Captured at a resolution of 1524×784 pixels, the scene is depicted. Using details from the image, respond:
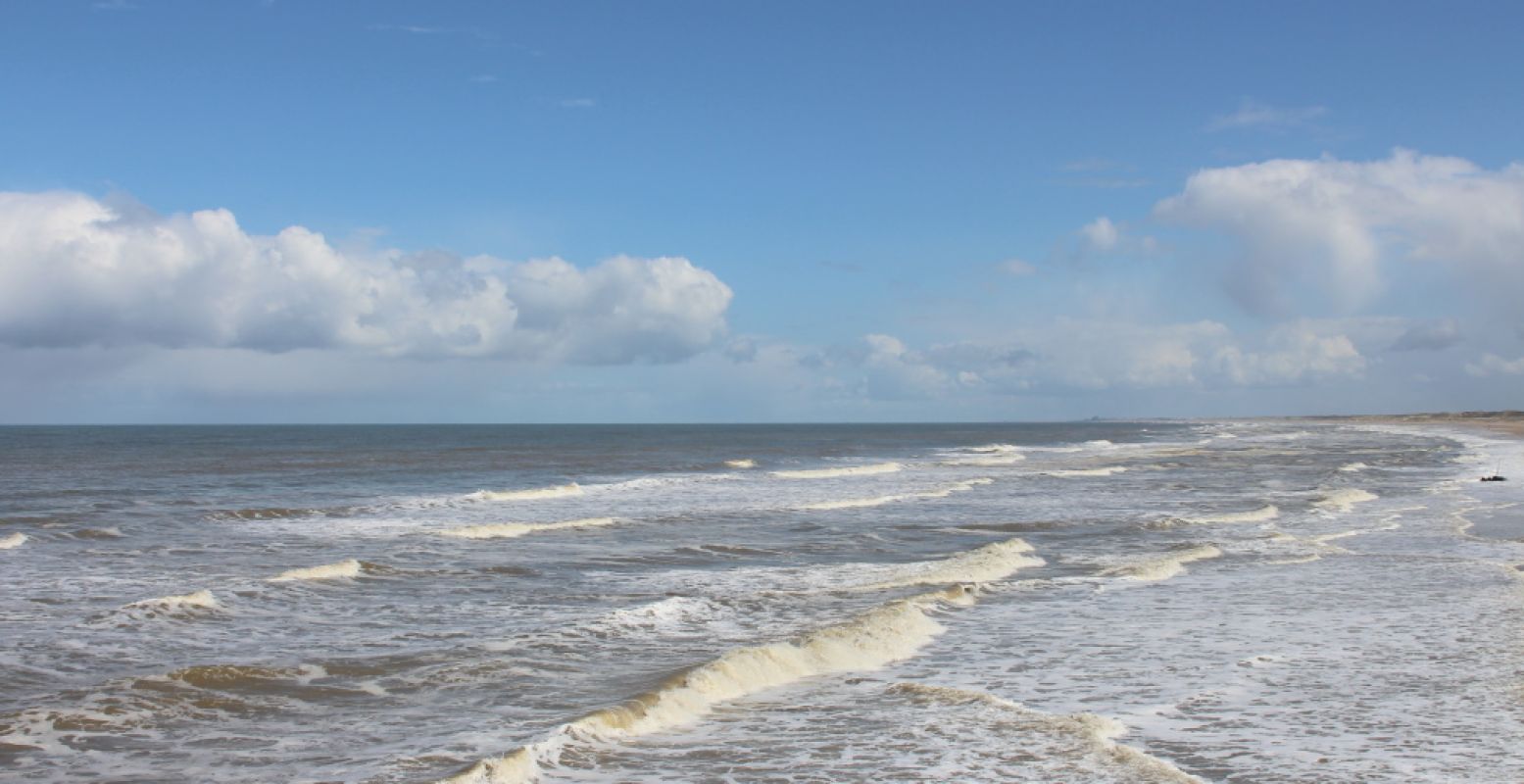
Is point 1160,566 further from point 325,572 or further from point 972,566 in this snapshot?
point 325,572

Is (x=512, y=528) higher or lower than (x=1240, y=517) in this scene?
lower

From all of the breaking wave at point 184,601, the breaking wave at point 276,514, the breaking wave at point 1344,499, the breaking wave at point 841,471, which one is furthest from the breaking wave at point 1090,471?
the breaking wave at point 184,601

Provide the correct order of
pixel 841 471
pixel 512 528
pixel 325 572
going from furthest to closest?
pixel 841 471, pixel 512 528, pixel 325 572

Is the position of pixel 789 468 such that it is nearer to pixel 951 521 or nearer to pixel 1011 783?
pixel 951 521

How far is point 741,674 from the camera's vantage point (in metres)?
12.7

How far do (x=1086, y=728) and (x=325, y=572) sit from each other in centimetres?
1522

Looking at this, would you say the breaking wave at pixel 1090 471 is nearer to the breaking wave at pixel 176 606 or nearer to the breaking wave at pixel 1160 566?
the breaking wave at pixel 1160 566

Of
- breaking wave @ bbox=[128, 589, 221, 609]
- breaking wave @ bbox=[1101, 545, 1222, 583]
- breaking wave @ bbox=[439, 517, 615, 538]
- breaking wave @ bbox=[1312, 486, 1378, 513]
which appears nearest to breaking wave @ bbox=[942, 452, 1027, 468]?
breaking wave @ bbox=[1312, 486, 1378, 513]

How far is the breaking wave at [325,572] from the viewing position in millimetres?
20384

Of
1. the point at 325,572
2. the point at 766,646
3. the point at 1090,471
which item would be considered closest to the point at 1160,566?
the point at 766,646

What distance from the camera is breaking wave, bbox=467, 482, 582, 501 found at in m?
40.2

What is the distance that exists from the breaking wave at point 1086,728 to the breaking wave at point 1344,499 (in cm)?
2593

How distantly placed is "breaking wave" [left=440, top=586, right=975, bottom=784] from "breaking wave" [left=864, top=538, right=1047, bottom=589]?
2660 mm

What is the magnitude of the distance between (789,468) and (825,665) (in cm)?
4846
